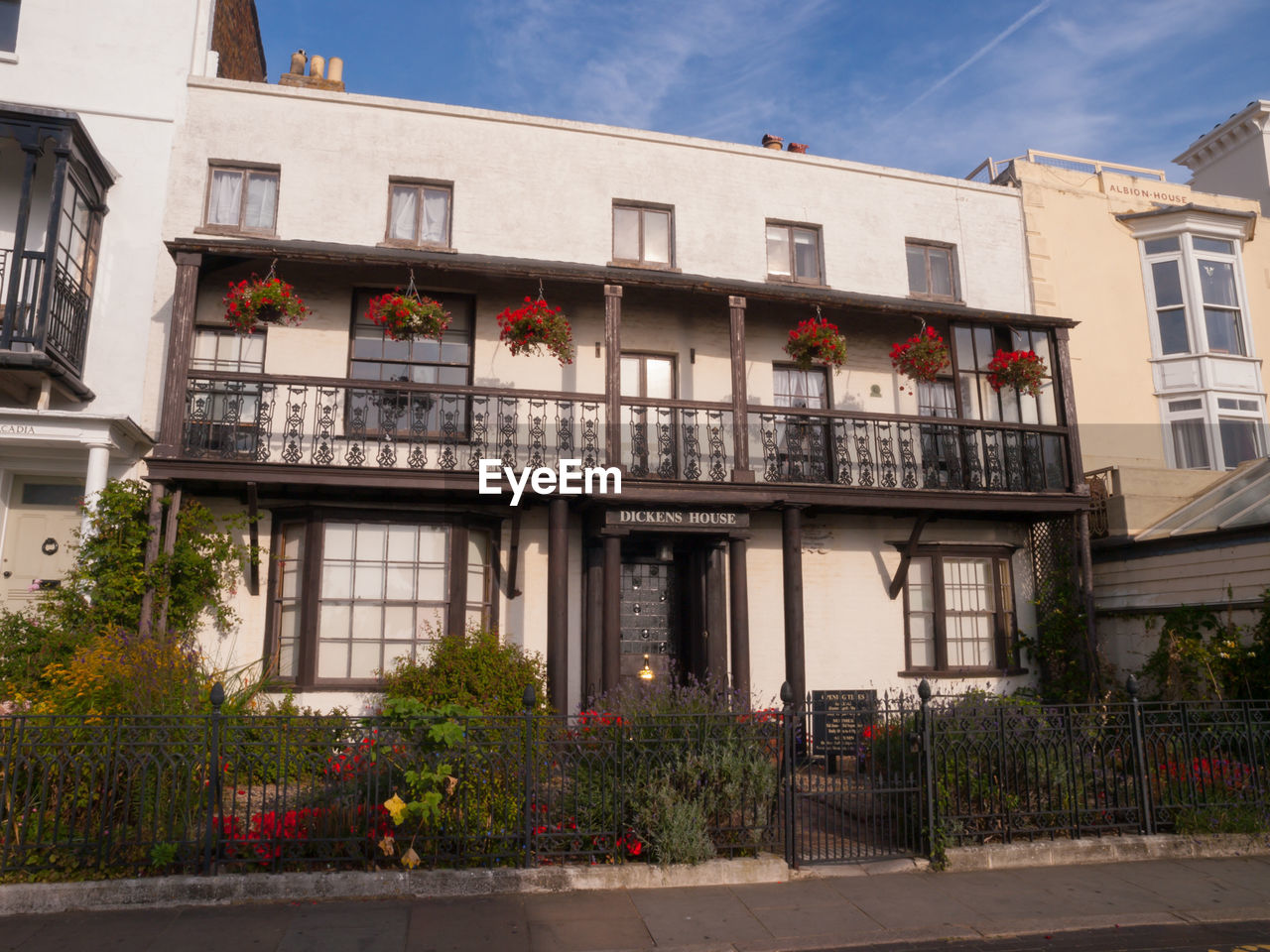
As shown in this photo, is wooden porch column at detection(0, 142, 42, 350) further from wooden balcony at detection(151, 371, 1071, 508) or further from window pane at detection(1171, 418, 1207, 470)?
window pane at detection(1171, 418, 1207, 470)

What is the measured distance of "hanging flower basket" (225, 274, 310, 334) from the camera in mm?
10438

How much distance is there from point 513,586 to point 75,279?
6.46m

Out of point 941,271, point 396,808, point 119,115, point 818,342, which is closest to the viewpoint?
point 396,808

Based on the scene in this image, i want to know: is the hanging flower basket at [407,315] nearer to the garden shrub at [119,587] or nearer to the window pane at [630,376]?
the window pane at [630,376]

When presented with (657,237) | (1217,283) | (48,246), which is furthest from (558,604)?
(1217,283)

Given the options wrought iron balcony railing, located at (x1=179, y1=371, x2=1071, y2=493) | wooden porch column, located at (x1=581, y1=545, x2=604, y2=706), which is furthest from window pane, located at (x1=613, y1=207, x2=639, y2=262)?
wooden porch column, located at (x1=581, y1=545, x2=604, y2=706)

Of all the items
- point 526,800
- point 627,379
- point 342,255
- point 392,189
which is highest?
point 392,189

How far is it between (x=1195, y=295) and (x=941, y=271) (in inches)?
182

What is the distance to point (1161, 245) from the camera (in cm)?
1566

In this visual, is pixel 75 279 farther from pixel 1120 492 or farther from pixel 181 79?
pixel 1120 492

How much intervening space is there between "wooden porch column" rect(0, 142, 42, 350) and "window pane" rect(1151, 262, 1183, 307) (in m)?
16.3

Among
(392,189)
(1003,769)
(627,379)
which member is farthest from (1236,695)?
(392,189)

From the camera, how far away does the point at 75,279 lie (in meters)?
11.0

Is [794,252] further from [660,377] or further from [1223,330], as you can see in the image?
[1223,330]
